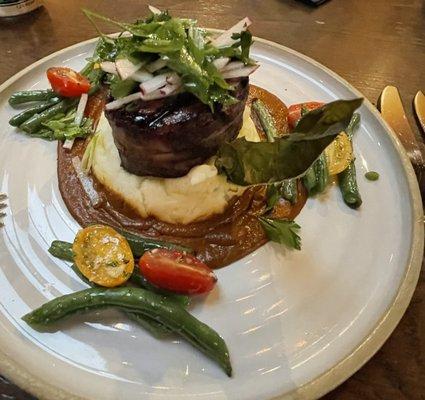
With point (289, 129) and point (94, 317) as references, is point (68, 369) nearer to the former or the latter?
point (94, 317)

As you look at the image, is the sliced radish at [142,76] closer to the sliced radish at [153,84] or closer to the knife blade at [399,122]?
the sliced radish at [153,84]

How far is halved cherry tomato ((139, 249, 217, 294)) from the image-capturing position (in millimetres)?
2994

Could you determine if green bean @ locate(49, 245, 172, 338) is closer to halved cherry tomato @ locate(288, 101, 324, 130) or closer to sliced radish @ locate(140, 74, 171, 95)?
sliced radish @ locate(140, 74, 171, 95)

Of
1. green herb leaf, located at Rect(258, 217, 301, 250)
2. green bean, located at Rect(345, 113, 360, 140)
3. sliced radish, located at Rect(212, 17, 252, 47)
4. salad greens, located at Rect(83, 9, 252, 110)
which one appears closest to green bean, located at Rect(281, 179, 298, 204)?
green herb leaf, located at Rect(258, 217, 301, 250)

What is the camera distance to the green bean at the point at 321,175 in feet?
12.6

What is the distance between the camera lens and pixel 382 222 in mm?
3639

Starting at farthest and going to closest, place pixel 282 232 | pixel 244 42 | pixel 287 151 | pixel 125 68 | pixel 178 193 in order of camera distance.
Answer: pixel 178 193
pixel 282 232
pixel 244 42
pixel 125 68
pixel 287 151

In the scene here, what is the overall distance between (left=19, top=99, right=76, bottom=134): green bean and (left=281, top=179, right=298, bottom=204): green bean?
7.17ft

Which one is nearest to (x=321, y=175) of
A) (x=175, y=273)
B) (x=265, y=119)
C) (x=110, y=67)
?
(x=265, y=119)

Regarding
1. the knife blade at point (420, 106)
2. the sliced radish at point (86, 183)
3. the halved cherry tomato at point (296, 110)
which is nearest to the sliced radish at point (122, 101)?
the sliced radish at point (86, 183)

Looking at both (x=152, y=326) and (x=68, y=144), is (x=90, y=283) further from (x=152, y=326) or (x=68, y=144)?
(x=68, y=144)

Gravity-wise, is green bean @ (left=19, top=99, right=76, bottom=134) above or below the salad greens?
below

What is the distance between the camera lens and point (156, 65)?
321cm

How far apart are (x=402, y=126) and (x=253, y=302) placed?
2.37 metres
